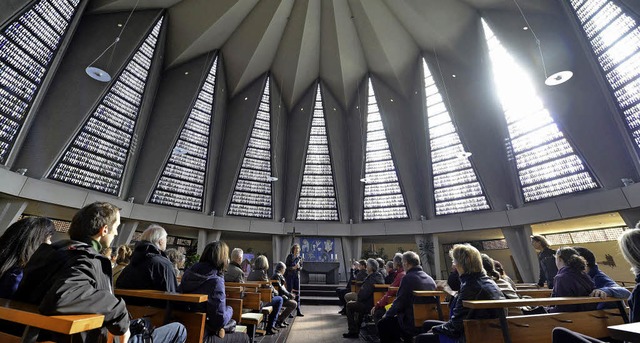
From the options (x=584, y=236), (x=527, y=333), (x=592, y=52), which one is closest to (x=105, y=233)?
(x=527, y=333)

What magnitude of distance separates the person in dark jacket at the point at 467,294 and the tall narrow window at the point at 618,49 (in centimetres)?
963

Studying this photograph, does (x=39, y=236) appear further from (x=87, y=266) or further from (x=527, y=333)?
(x=527, y=333)

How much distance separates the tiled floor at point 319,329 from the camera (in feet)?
14.1

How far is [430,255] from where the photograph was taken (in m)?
13.1

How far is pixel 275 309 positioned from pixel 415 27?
44.6ft

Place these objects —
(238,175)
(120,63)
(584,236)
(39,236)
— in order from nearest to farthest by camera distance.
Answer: (39,236)
(120,63)
(584,236)
(238,175)

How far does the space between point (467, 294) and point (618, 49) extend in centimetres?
1047

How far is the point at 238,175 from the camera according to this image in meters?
14.3

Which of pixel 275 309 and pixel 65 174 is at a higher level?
pixel 65 174

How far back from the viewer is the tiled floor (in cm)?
430

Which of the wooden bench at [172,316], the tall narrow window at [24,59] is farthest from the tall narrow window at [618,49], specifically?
the tall narrow window at [24,59]

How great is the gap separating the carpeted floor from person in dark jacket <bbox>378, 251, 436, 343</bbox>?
0.99 metres

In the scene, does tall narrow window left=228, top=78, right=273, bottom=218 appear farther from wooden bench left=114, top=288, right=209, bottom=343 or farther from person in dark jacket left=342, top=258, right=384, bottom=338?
wooden bench left=114, top=288, right=209, bottom=343

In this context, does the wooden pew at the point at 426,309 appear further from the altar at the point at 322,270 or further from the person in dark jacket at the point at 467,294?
the altar at the point at 322,270
